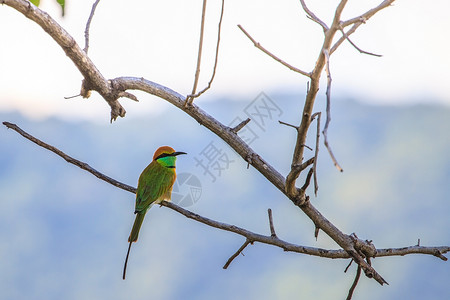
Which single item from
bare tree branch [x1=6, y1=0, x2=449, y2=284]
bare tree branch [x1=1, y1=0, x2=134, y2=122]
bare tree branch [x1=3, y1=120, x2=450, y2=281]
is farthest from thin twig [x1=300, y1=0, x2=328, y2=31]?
bare tree branch [x1=1, y1=0, x2=134, y2=122]

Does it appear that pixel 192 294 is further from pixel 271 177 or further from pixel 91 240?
pixel 271 177

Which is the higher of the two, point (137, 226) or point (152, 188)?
point (152, 188)

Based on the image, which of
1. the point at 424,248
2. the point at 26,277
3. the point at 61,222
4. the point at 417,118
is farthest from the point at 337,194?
the point at 424,248

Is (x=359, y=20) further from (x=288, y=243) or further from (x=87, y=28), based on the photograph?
(x=87, y=28)

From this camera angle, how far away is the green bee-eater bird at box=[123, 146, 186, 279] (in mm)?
2815

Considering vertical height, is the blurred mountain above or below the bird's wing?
above

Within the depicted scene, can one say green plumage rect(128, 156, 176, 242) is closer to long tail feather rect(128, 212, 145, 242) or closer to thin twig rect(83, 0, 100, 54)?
long tail feather rect(128, 212, 145, 242)

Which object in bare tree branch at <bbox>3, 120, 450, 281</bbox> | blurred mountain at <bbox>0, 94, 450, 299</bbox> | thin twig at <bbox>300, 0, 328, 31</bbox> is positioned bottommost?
bare tree branch at <bbox>3, 120, 450, 281</bbox>

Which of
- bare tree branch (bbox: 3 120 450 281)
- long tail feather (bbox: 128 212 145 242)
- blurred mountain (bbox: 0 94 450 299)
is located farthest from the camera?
blurred mountain (bbox: 0 94 450 299)

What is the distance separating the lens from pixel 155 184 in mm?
2965

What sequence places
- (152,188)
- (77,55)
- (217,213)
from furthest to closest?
1. (217,213)
2. (152,188)
3. (77,55)

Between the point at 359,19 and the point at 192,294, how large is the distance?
18903 millimetres

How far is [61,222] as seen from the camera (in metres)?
17.9

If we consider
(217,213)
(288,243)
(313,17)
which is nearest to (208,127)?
(288,243)
